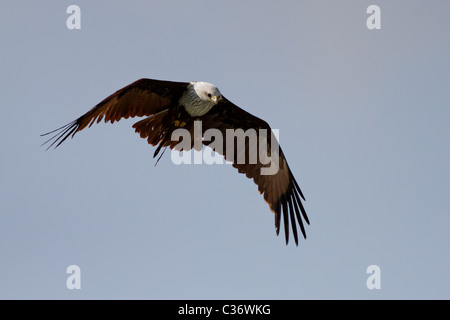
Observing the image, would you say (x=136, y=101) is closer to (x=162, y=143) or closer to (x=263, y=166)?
(x=162, y=143)

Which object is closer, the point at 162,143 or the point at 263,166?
the point at 162,143

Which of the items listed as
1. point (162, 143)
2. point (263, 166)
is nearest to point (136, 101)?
point (162, 143)

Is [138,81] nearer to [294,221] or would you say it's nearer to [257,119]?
[257,119]

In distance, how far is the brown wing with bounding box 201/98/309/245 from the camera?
11281mm

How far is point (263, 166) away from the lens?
1190 cm

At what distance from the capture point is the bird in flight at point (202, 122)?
10195 mm

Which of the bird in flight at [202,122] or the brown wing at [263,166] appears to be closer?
the bird in flight at [202,122]

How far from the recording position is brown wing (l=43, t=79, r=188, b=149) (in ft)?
32.4

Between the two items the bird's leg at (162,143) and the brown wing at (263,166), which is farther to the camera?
the brown wing at (263,166)

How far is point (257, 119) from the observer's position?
1123cm

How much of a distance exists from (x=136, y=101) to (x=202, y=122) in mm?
1414

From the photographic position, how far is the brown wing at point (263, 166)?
444 inches

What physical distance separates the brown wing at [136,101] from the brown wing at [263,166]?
3.14ft

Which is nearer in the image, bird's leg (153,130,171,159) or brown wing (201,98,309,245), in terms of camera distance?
bird's leg (153,130,171,159)
